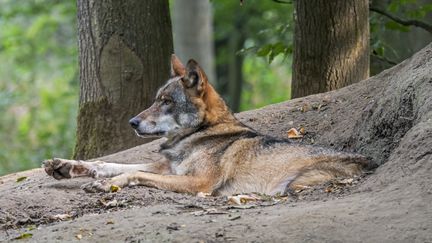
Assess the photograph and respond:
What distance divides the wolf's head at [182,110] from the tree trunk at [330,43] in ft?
8.70

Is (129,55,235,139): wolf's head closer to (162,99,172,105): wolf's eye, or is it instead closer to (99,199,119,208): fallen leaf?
(162,99,172,105): wolf's eye

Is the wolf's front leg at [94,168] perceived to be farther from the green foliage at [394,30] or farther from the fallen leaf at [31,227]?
the green foliage at [394,30]

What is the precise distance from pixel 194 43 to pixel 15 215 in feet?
46.8

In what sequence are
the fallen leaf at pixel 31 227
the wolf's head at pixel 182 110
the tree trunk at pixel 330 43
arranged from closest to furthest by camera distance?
the fallen leaf at pixel 31 227
the wolf's head at pixel 182 110
the tree trunk at pixel 330 43

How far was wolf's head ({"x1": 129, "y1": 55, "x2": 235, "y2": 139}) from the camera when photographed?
27.2 feet

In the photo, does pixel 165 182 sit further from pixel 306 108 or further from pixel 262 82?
pixel 262 82

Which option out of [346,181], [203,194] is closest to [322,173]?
[346,181]

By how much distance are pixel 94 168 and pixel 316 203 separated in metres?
2.91

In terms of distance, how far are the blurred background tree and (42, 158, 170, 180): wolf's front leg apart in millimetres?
10011

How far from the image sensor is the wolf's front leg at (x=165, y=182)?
7539mm

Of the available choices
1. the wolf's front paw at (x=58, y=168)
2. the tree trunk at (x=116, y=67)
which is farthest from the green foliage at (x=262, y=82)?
the wolf's front paw at (x=58, y=168)

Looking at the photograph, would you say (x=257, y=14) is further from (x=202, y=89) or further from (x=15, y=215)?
(x=15, y=215)

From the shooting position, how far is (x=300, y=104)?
32.3 ft

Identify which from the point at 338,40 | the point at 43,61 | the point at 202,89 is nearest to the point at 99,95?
the point at 202,89
